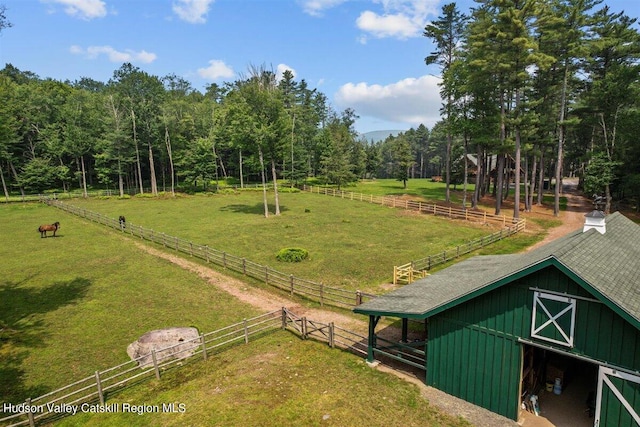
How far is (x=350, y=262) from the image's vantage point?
23125 mm

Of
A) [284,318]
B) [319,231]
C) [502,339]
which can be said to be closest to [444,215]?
[319,231]

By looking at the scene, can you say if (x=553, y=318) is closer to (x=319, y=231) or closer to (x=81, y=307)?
(x=81, y=307)

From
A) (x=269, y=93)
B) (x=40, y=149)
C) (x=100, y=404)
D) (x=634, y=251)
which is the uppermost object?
(x=269, y=93)

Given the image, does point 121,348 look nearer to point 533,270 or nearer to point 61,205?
point 533,270

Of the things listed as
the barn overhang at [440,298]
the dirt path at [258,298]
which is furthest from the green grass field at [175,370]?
the barn overhang at [440,298]

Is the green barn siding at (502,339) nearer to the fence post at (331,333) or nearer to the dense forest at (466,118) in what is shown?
the fence post at (331,333)

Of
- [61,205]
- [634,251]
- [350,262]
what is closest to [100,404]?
[350,262]

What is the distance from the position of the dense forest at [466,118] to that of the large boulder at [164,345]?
564 inches

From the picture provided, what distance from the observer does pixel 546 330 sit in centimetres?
854

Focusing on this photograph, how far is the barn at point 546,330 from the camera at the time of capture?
773cm

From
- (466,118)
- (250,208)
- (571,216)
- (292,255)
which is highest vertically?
(466,118)

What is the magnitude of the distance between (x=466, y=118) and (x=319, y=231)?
20248 millimetres

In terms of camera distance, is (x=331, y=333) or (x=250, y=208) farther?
(x=250, y=208)

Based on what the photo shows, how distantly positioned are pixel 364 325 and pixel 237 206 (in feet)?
112
